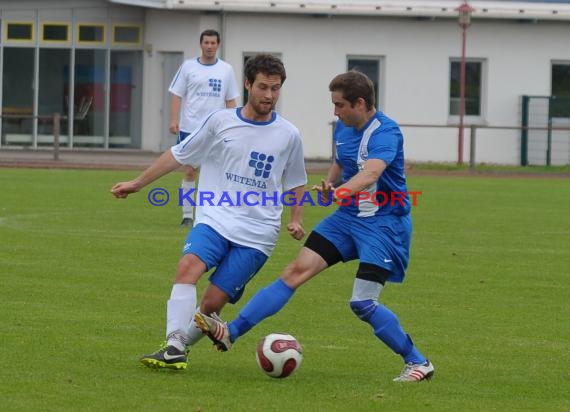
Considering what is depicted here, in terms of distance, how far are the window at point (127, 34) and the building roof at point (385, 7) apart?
1.54 metres

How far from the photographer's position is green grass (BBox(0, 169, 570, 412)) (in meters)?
7.75

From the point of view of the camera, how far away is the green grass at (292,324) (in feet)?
25.4

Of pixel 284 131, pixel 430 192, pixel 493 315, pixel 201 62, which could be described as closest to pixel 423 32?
pixel 430 192

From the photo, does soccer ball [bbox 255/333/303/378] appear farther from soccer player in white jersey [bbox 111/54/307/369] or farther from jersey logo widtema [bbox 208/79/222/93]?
jersey logo widtema [bbox 208/79/222/93]

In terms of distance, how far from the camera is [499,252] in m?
16.0

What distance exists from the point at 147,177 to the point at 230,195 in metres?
0.51

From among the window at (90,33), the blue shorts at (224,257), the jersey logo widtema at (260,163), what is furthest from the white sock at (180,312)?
the window at (90,33)

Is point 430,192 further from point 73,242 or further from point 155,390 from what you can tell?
point 155,390

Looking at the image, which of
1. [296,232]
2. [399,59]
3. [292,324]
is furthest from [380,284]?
[399,59]

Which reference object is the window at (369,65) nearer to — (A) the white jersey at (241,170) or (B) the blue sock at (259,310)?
(A) the white jersey at (241,170)

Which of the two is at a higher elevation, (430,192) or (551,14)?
(551,14)

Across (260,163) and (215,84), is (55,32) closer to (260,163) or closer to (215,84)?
(215,84)

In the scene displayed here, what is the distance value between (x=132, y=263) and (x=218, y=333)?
Result: 19.2 ft

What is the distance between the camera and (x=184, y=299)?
837 cm
